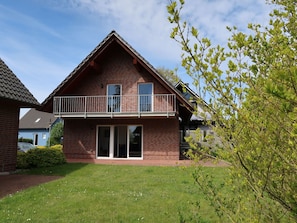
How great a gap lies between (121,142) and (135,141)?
91 cm

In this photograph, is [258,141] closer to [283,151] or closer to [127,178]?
[283,151]

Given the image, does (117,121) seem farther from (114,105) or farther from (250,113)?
(250,113)

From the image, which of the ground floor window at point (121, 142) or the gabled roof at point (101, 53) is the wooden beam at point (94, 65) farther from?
the ground floor window at point (121, 142)

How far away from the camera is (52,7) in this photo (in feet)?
42.2

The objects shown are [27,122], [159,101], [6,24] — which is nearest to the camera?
[6,24]

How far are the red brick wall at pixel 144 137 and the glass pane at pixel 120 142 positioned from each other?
0.48 metres

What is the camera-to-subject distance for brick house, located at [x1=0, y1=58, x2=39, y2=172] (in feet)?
33.5

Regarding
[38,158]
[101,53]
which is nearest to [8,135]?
[38,158]

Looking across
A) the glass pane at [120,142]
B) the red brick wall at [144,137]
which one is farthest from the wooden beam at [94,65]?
the glass pane at [120,142]

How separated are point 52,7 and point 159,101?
770 centimetres

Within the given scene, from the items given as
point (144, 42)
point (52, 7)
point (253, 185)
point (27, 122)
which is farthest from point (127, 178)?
point (27, 122)

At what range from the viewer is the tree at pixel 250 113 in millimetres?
1623

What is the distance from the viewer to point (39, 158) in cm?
1290

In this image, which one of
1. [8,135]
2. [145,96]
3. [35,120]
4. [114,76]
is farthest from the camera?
[35,120]
